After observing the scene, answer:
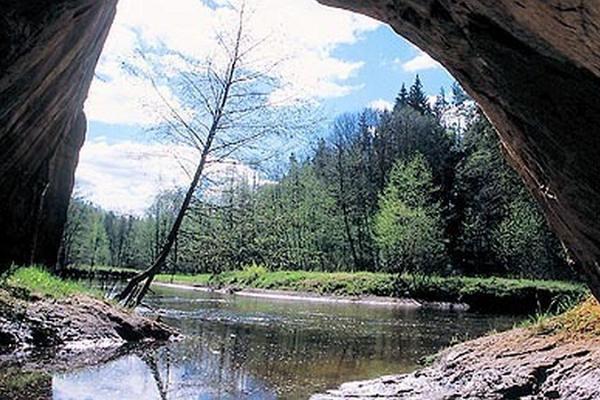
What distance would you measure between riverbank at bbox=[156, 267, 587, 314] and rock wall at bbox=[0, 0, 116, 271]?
23.9m

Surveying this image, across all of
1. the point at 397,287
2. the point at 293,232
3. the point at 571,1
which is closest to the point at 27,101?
the point at 571,1

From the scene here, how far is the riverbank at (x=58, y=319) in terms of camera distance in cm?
1282

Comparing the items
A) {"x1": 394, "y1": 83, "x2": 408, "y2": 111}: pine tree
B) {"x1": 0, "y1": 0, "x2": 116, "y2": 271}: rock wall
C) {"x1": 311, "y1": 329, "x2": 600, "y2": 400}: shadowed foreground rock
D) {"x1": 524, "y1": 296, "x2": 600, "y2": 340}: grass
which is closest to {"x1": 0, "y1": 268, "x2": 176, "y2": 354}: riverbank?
{"x1": 0, "y1": 0, "x2": 116, "y2": 271}: rock wall

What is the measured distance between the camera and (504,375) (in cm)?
993

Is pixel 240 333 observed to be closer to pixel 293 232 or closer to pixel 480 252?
pixel 480 252

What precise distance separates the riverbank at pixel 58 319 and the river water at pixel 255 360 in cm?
→ 99

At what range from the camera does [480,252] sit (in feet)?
199

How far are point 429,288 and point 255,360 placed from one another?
109ft

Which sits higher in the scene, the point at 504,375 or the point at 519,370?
the point at 519,370

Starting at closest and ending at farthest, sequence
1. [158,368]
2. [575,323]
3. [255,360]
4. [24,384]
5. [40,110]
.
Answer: [24,384], [575,323], [40,110], [158,368], [255,360]

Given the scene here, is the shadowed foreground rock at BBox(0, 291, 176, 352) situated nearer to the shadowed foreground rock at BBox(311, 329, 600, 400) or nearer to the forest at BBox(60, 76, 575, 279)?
the shadowed foreground rock at BBox(311, 329, 600, 400)

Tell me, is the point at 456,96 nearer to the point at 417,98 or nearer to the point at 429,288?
the point at 417,98

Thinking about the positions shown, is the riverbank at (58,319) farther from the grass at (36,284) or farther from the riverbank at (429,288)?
the riverbank at (429,288)

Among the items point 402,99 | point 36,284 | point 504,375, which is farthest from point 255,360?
point 402,99
